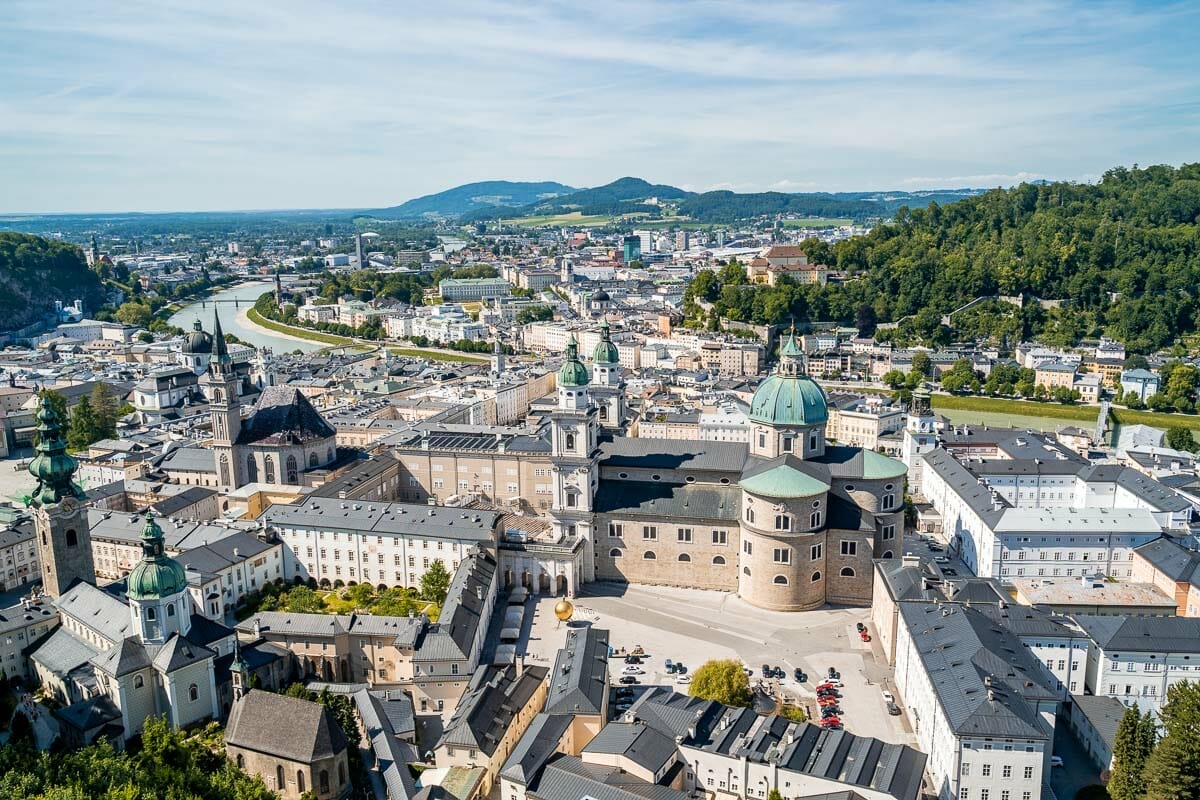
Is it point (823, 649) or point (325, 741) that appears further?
point (823, 649)

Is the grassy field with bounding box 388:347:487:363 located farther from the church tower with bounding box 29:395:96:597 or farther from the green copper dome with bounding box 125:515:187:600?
the green copper dome with bounding box 125:515:187:600

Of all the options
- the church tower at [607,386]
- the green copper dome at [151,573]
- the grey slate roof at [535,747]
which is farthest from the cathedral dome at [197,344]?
the grey slate roof at [535,747]

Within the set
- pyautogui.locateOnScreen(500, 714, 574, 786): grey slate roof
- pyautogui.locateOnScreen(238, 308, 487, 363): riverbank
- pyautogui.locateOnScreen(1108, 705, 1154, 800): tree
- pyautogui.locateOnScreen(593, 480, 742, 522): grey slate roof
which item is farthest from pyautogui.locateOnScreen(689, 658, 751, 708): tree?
pyautogui.locateOnScreen(238, 308, 487, 363): riverbank

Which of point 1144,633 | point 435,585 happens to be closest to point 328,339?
point 435,585

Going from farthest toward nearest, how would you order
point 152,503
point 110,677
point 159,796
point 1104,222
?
point 1104,222 → point 152,503 → point 110,677 → point 159,796

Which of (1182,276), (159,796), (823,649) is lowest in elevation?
(823,649)

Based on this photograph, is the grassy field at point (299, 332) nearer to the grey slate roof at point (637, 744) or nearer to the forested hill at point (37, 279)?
the forested hill at point (37, 279)

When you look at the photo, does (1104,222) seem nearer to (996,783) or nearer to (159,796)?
(996,783)

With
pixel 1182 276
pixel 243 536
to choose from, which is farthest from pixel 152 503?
pixel 1182 276
